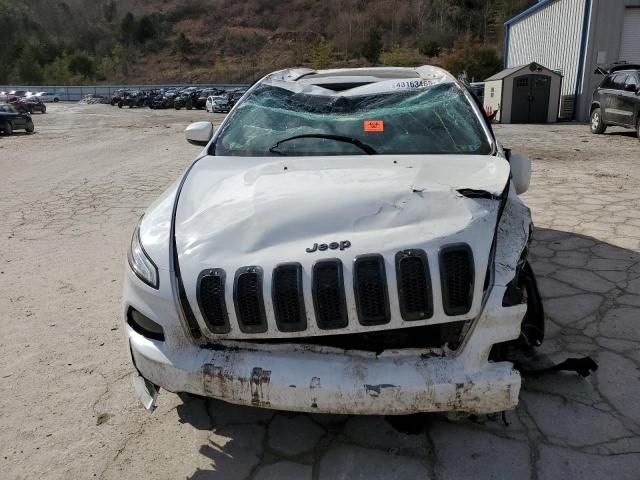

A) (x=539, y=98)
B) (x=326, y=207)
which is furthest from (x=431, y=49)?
(x=326, y=207)

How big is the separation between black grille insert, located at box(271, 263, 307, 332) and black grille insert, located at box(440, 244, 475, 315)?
543 millimetres

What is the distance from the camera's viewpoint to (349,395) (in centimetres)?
191

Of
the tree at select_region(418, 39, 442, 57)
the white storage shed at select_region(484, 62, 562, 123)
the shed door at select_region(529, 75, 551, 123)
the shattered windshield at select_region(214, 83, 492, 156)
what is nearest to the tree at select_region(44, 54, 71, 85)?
the tree at select_region(418, 39, 442, 57)

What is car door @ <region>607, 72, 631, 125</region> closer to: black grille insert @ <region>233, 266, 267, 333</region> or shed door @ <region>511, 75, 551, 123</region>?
shed door @ <region>511, 75, 551, 123</region>

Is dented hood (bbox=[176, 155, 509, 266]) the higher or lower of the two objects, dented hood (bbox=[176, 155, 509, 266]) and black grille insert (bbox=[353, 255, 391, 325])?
the higher

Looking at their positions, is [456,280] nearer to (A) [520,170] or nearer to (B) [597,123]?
(A) [520,170]

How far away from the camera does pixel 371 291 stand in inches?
75.4

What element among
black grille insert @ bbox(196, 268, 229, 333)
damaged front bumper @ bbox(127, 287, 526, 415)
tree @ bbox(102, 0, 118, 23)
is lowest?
damaged front bumper @ bbox(127, 287, 526, 415)

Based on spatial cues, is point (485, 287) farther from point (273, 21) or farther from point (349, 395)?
point (273, 21)

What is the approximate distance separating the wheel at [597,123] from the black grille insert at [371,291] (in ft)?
50.0

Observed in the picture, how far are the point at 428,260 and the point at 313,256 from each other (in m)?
0.44

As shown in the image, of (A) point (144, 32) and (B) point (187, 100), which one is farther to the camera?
(A) point (144, 32)

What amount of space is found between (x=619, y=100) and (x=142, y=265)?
1458 centimetres

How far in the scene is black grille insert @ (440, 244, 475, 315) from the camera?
1914mm
